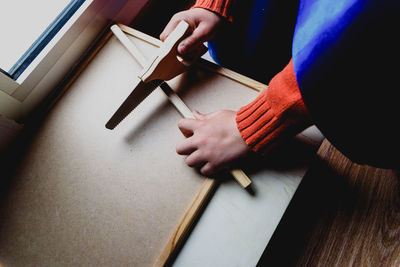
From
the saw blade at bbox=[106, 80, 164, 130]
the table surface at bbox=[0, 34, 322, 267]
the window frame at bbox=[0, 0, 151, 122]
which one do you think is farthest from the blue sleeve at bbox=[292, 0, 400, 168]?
the window frame at bbox=[0, 0, 151, 122]

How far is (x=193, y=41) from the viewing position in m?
0.55

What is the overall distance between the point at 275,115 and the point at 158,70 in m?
0.24

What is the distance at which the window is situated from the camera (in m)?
0.57

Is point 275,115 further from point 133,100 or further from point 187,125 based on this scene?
point 133,100

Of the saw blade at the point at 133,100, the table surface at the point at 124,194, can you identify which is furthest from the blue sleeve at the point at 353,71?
the saw blade at the point at 133,100

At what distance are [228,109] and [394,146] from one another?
293mm

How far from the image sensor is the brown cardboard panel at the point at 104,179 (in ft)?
1.58

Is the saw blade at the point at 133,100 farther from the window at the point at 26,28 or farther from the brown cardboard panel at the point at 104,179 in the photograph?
the window at the point at 26,28

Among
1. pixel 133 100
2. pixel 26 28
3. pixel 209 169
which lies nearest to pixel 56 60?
pixel 26 28

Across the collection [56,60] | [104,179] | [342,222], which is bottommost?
[342,222]

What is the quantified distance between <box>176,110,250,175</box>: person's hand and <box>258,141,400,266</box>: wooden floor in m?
0.36

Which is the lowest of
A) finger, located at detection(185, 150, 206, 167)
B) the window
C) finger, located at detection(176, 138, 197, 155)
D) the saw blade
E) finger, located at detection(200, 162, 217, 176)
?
finger, located at detection(200, 162, 217, 176)

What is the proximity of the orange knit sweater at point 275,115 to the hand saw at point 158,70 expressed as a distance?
17 centimetres

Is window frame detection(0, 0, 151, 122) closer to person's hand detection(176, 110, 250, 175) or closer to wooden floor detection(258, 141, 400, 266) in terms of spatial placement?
person's hand detection(176, 110, 250, 175)
